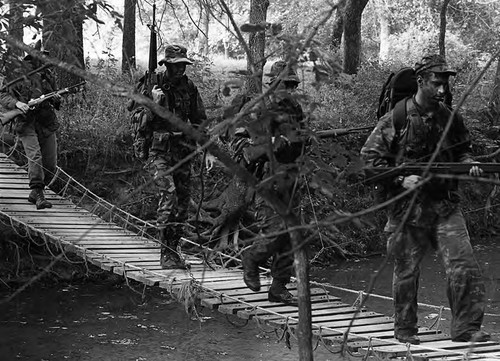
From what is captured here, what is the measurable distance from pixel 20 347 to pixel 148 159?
208 centimetres

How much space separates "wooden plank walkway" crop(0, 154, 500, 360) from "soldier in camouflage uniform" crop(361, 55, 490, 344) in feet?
0.79

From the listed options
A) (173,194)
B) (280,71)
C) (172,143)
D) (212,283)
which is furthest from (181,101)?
(280,71)

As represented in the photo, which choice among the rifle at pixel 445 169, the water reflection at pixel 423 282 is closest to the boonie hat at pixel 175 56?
the rifle at pixel 445 169

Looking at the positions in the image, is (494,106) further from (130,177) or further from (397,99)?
(397,99)

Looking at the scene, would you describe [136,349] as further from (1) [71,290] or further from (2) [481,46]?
(2) [481,46]

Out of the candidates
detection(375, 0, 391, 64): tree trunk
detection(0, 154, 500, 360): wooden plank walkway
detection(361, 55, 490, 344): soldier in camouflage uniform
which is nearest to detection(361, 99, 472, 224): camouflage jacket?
detection(361, 55, 490, 344): soldier in camouflage uniform

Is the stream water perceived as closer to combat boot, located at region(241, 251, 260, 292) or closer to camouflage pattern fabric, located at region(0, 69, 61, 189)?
combat boot, located at region(241, 251, 260, 292)

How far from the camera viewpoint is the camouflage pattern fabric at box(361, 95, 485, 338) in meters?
4.55

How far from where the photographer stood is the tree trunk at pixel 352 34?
540 inches

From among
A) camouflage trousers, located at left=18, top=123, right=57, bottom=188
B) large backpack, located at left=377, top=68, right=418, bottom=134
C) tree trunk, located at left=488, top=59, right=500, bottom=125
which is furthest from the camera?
tree trunk, located at left=488, top=59, right=500, bottom=125

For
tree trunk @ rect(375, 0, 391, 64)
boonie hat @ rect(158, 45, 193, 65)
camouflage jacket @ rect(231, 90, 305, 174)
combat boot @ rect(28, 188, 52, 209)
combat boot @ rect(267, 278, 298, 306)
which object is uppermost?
tree trunk @ rect(375, 0, 391, 64)

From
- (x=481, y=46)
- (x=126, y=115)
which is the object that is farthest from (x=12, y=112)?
(x=481, y=46)

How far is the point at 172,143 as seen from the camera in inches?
258

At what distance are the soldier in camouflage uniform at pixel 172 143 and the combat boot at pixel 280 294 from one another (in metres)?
0.82
